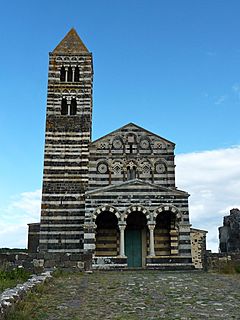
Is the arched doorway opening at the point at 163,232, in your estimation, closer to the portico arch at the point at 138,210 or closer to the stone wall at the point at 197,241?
the portico arch at the point at 138,210

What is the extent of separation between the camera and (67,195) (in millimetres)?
26031

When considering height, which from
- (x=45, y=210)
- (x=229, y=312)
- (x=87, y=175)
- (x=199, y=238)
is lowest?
(x=229, y=312)

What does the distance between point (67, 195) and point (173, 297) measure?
17.7m

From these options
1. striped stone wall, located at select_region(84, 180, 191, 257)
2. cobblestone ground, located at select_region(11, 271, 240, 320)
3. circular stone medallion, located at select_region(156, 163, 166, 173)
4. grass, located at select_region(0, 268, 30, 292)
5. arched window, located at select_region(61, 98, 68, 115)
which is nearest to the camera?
cobblestone ground, located at select_region(11, 271, 240, 320)

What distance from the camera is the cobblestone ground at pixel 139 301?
6891 mm

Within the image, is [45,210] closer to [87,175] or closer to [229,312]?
[87,175]

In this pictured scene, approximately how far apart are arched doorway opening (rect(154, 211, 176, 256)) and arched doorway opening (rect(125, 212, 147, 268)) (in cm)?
88

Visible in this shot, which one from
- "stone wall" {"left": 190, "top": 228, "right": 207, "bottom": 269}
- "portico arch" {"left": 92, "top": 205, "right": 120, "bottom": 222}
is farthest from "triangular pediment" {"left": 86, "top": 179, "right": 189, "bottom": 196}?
"stone wall" {"left": 190, "top": 228, "right": 207, "bottom": 269}

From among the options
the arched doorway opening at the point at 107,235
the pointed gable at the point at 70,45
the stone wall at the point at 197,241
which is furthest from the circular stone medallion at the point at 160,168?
the pointed gable at the point at 70,45

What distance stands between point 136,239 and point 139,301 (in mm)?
16707

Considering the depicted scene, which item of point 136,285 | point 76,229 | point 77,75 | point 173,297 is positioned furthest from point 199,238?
point 173,297

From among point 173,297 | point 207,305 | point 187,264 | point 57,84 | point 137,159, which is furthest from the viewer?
point 57,84

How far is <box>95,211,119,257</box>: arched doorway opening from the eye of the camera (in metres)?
24.6

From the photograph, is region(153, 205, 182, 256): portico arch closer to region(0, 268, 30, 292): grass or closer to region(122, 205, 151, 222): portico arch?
region(122, 205, 151, 222): portico arch
